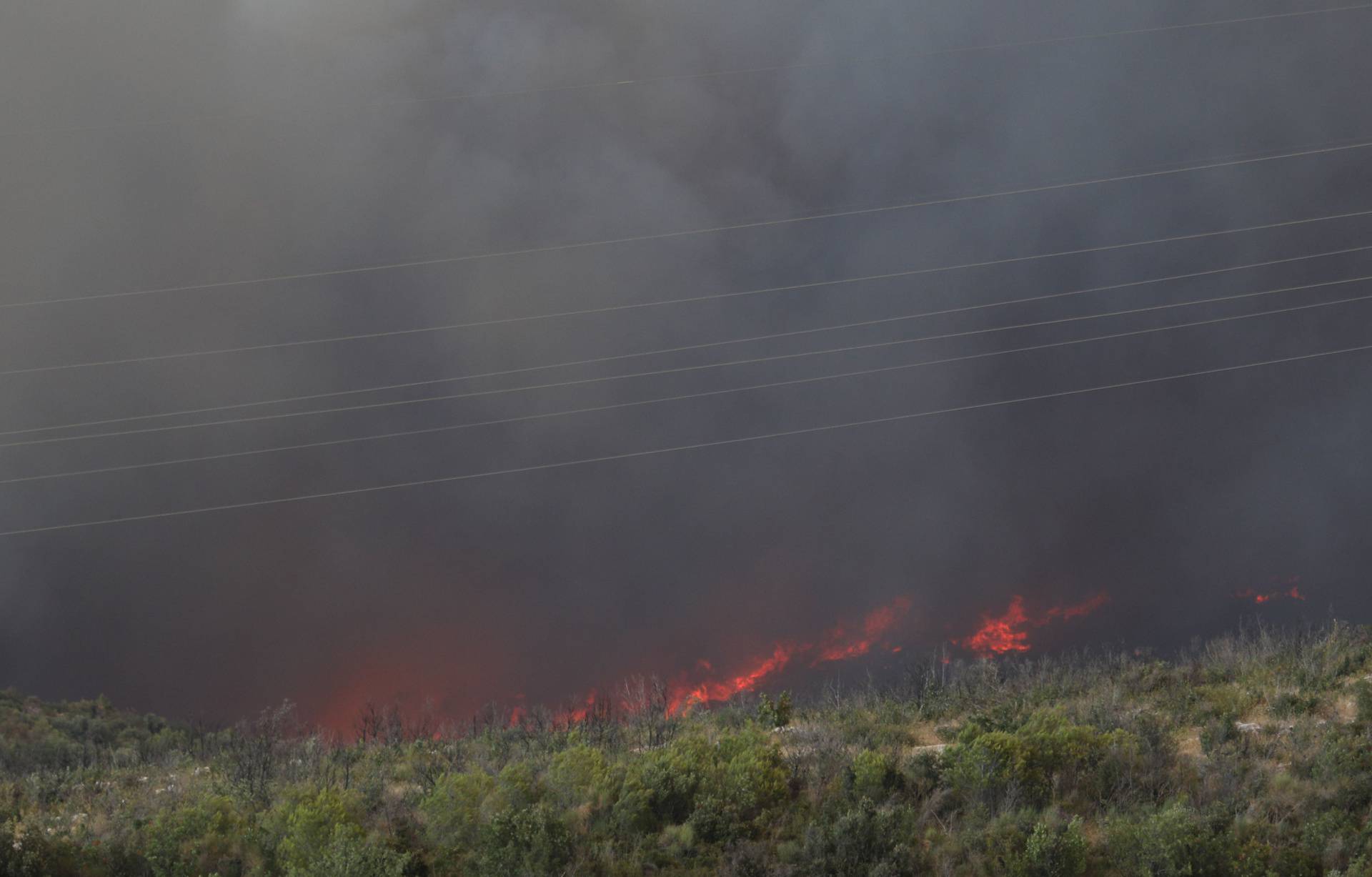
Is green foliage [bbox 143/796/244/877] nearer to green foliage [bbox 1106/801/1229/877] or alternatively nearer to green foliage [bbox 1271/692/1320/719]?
green foliage [bbox 1106/801/1229/877]

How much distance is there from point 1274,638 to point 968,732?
20.3 meters

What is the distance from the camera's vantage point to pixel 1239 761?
71.6ft

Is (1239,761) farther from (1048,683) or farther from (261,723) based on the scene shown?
(261,723)

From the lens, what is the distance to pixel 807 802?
20328mm

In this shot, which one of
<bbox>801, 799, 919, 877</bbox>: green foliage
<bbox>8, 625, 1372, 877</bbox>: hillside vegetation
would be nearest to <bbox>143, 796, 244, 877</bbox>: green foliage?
<bbox>8, 625, 1372, 877</bbox>: hillside vegetation

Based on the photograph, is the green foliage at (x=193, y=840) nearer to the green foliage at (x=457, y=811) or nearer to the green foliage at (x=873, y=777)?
the green foliage at (x=457, y=811)

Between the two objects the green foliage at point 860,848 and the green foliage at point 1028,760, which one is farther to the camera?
the green foliage at point 1028,760

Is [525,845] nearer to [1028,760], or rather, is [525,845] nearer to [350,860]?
[350,860]

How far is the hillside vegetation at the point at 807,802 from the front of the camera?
59.8ft

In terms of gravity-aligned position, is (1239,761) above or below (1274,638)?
above

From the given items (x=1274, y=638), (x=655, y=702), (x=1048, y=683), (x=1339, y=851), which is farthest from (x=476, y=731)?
(x=1274, y=638)

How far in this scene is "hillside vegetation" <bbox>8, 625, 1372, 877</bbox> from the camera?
1823 centimetres

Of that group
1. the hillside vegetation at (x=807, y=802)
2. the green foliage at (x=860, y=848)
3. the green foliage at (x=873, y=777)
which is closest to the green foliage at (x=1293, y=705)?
the hillside vegetation at (x=807, y=802)

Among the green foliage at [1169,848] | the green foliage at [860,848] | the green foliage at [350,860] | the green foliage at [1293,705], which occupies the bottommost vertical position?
the green foliage at [1293,705]
